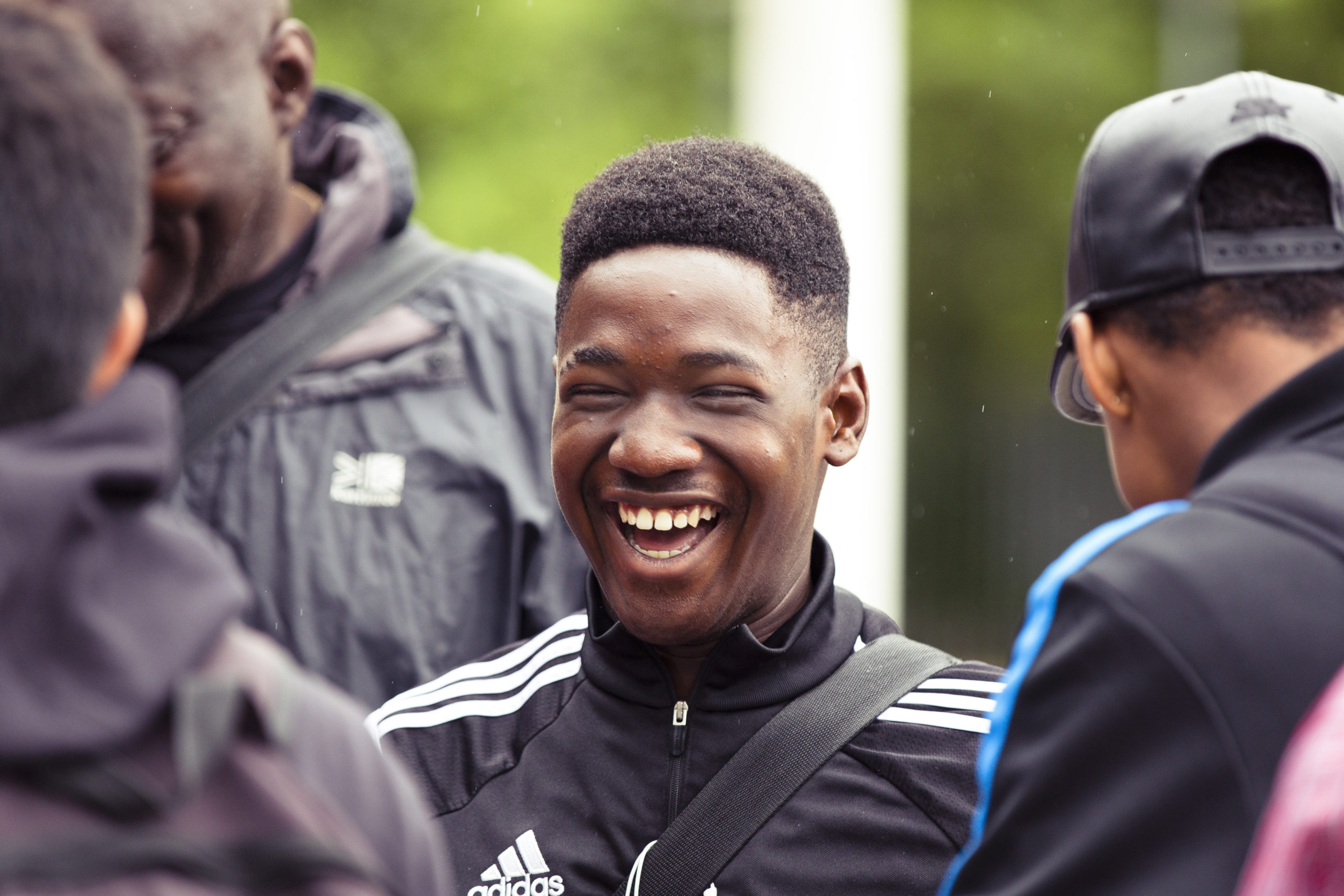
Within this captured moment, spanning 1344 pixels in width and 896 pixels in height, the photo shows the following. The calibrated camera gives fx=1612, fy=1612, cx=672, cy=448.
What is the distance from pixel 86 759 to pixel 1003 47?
12.0 meters

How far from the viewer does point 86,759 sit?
1360 millimetres

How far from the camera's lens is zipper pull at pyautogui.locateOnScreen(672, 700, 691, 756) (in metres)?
2.84

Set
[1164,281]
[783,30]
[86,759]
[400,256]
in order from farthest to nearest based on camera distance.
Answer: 1. [783,30]
2. [400,256]
3. [1164,281]
4. [86,759]

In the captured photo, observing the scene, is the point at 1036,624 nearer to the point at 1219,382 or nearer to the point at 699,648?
the point at 1219,382

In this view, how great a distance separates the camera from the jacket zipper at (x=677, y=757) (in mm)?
2760

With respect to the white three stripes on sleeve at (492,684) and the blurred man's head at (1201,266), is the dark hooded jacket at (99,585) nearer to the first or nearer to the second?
the blurred man's head at (1201,266)

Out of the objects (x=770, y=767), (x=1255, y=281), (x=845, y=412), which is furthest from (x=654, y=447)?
(x=1255, y=281)

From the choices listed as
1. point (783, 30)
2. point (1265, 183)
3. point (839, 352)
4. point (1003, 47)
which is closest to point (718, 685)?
point (839, 352)

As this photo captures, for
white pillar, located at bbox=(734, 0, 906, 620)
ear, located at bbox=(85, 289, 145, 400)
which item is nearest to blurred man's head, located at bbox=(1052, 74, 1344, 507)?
ear, located at bbox=(85, 289, 145, 400)

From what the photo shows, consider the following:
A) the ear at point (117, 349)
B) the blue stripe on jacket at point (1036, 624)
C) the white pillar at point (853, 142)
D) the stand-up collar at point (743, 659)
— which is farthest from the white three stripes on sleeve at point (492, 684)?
the white pillar at point (853, 142)

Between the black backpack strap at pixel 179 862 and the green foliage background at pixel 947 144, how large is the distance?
935 cm

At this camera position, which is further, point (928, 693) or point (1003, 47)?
point (1003, 47)

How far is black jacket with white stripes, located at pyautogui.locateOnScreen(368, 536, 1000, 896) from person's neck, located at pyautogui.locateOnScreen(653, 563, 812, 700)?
0.10ft

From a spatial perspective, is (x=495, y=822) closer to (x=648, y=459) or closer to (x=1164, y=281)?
(x=648, y=459)
